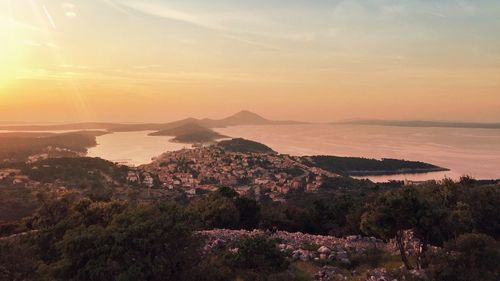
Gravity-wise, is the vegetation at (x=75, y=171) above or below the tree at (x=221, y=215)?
below

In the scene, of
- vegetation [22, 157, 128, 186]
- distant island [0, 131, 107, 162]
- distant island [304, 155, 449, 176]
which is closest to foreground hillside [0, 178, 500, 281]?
vegetation [22, 157, 128, 186]

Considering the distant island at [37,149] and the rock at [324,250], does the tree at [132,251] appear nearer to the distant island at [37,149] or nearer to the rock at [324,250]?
the rock at [324,250]

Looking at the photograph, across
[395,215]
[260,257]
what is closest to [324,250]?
[395,215]

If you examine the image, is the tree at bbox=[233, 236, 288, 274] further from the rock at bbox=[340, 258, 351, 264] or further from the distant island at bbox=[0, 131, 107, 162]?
the distant island at bbox=[0, 131, 107, 162]

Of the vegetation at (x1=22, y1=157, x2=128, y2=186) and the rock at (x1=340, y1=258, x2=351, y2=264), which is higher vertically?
the rock at (x1=340, y1=258, x2=351, y2=264)

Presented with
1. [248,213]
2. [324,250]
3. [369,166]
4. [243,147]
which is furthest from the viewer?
[243,147]

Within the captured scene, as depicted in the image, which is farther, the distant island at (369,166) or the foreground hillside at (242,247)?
the distant island at (369,166)

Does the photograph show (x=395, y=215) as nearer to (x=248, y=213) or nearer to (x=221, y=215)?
(x=221, y=215)

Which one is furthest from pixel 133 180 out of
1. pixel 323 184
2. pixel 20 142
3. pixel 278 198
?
pixel 20 142

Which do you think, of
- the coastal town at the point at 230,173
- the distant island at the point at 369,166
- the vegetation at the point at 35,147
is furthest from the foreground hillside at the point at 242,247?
the vegetation at the point at 35,147
